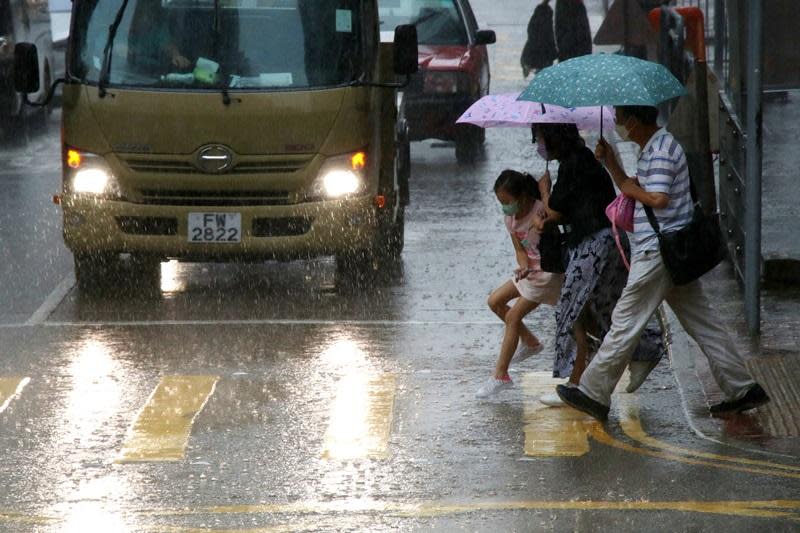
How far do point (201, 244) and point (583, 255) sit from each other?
4.04 metres

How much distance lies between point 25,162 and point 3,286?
7983mm

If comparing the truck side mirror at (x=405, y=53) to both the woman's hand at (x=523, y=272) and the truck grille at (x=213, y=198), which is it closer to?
the truck grille at (x=213, y=198)

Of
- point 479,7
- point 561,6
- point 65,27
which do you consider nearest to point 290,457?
point 561,6

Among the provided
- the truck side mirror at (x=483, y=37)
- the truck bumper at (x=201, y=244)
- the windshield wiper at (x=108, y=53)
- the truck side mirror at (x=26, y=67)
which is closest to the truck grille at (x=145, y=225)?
the truck bumper at (x=201, y=244)

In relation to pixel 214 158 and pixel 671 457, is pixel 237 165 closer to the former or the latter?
pixel 214 158

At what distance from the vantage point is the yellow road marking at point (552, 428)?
28.0 ft

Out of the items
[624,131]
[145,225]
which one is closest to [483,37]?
[145,225]

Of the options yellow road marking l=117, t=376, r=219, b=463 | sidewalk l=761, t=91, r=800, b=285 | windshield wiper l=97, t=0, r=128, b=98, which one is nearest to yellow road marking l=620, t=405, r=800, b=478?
yellow road marking l=117, t=376, r=219, b=463

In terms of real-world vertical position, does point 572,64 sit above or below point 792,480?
above

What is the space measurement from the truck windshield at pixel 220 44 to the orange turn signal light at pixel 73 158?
1.70ft

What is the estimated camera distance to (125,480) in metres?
8.03

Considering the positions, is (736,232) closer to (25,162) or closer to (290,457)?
(290,457)

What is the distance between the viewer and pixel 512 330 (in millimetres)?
9625

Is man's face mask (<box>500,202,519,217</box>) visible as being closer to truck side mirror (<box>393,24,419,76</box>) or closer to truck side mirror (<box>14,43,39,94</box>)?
truck side mirror (<box>393,24,419,76</box>)
